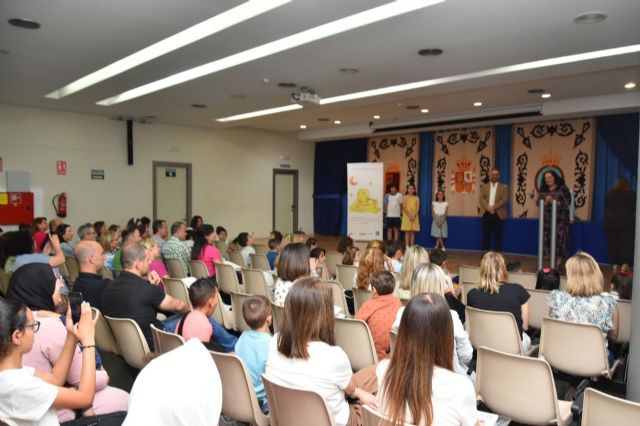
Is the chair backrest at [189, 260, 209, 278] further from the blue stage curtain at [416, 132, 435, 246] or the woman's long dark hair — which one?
the blue stage curtain at [416, 132, 435, 246]

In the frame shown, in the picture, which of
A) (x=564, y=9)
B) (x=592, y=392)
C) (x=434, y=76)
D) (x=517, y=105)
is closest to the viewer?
(x=592, y=392)

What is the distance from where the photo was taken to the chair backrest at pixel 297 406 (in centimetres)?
187

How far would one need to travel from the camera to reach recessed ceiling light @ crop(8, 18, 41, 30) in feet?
15.7

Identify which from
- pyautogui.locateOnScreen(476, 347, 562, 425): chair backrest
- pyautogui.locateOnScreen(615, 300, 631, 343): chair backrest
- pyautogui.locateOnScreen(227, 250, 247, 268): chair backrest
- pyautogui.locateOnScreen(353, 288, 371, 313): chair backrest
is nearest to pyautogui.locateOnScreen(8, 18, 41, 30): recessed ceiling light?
pyautogui.locateOnScreen(227, 250, 247, 268): chair backrest

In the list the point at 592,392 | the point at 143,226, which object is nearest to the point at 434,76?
the point at 143,226

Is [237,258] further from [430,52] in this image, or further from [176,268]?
[430,52]

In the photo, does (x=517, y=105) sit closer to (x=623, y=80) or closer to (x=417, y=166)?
(x=623, y=80)

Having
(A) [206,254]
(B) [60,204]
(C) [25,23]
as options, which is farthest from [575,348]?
(B) [60,204]

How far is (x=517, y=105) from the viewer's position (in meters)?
9.98

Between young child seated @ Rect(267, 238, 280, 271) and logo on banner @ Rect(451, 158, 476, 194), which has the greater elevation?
logo on banner @ Rect(451, 158, 476, 194)

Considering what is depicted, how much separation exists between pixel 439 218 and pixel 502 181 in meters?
1.73

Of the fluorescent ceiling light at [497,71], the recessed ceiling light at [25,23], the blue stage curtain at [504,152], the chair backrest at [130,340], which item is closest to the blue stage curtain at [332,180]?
the blue stage curtain at [504,152]

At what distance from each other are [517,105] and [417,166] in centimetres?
369

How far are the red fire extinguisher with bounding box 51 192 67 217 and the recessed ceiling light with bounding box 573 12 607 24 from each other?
962cm
